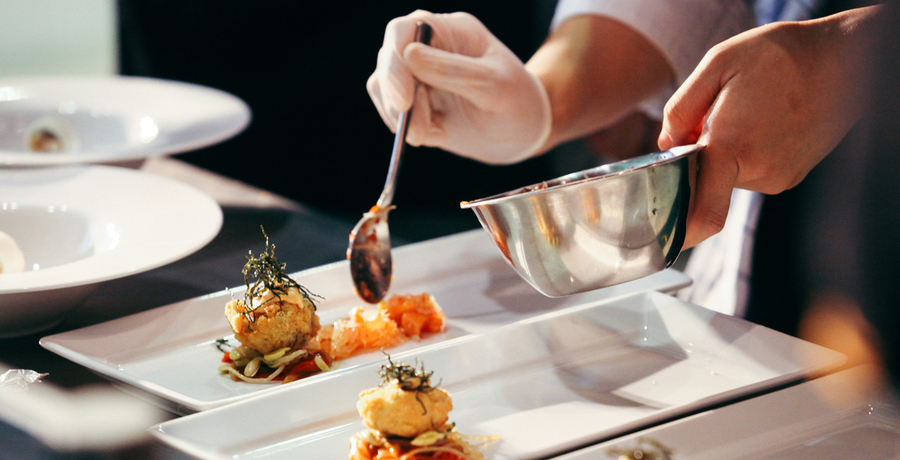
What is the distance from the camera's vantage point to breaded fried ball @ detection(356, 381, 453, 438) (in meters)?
0.64

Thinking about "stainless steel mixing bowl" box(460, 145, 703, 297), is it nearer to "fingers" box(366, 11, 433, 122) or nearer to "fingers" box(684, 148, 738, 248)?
"fingers" box(684, 148, 738, 248)

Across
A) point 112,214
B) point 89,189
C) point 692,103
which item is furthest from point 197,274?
point 692,103

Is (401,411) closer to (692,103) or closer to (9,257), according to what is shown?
(692,103)

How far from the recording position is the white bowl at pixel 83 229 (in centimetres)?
88

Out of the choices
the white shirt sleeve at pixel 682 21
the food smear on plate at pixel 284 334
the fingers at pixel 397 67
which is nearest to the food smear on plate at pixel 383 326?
the food smear on plate at pixel 284 334

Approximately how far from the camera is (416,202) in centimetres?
241

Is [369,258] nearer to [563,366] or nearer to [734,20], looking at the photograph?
[563,366]

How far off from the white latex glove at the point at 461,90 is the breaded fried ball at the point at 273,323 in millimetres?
412

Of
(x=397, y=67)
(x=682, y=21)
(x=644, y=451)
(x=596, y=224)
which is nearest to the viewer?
(x=644, y=451)

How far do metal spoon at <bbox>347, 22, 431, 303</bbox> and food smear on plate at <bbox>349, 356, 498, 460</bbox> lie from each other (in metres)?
0.41

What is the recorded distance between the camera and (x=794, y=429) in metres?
0.66

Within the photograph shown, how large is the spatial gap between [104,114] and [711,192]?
1.56m

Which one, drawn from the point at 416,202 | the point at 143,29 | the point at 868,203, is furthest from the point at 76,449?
the point at 143,29

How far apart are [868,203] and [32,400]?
1.07 m
